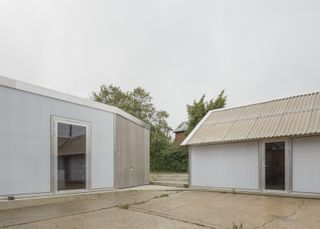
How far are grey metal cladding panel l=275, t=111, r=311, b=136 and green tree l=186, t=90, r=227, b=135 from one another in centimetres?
1169

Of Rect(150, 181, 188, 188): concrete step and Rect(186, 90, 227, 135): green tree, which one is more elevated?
Rect(186, 90, 227, 135): green tree

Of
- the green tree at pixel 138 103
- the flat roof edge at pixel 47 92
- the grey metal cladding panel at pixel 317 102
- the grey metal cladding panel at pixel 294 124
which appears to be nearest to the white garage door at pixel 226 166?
the grey metal cladding panel at pixel 294 124

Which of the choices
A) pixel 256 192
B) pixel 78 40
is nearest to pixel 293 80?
pixel 256 192

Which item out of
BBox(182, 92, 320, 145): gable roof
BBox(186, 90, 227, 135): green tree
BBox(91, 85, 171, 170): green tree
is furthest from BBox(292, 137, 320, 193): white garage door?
BBox(91, 85, 171, 170): green tree

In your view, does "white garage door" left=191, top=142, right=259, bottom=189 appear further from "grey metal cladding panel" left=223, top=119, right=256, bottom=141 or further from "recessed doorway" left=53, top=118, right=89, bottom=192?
"recessed doorway" left=53, top=118, right=89, bottom=192

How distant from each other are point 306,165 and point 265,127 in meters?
1.73

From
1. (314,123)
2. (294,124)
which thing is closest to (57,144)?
(294,124)

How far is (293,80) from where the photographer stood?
14.9 metres

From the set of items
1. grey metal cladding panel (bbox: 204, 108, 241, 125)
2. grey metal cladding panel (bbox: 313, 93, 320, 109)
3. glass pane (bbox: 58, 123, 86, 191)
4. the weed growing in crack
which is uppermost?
grey metal cladding panel (bbox: 313, 93, 320, 109)

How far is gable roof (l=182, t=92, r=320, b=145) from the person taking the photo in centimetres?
820

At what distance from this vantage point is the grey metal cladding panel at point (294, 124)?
7973mm

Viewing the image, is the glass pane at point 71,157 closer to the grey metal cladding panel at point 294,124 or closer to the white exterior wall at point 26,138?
the white exterior wall at point 26,138

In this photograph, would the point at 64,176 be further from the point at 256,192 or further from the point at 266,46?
the point at 266,46

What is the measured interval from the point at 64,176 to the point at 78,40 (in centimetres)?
613
